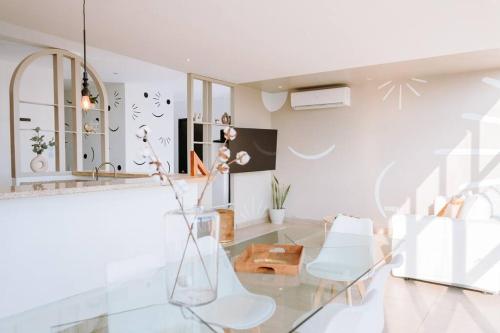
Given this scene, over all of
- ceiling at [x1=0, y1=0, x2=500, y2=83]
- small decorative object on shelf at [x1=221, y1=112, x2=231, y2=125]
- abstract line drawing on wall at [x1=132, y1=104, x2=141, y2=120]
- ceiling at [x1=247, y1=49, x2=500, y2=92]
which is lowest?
small decorative object on shelf at [x1=221, y1=112, x2=231, y2=125]

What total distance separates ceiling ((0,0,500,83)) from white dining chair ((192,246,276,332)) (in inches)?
83.4

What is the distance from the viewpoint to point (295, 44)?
13.0 feet

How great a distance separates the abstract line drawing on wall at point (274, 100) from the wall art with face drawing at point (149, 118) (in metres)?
2.36

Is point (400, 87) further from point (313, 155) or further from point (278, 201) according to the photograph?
point (278, 201)

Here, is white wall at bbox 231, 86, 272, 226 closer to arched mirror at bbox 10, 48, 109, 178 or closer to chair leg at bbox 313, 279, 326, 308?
arched mirror at bbox 10, 48, 109, 178

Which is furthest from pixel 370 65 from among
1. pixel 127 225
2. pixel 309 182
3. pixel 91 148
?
pixel 91 148

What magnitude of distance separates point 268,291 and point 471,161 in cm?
480

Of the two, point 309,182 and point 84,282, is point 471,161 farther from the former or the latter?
point 84,282

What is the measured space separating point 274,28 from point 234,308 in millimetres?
2589

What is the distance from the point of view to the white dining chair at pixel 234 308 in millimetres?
1730

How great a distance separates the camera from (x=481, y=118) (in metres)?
5.38

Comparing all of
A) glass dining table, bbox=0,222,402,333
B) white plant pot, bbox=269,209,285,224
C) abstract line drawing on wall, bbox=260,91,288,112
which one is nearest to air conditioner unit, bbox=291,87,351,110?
abstract line drawing on wall, bbox=260,91,288,112

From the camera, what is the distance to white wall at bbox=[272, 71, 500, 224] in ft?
17.8

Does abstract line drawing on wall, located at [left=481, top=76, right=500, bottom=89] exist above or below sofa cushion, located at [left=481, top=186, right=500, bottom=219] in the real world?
above
